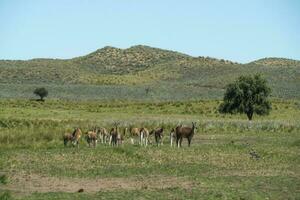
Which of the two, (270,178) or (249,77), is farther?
(249,77)

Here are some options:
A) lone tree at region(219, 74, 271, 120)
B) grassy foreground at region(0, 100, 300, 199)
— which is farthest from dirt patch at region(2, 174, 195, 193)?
lone tree at region(219, 74, 271, 120)

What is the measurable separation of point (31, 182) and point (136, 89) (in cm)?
10466

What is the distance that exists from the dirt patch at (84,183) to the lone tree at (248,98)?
47.4 metres

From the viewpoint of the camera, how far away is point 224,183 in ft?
71.7

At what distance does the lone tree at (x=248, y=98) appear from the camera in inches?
2734

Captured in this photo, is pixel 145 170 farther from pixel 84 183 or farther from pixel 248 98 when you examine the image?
pixel 248 98

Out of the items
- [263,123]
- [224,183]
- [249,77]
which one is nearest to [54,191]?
[224,183]

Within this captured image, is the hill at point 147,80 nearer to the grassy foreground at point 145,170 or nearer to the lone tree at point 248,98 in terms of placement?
the lone tree at point 248,98

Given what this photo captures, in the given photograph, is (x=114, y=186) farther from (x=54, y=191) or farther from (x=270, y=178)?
(x=270, y=178)

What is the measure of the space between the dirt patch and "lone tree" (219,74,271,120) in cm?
4740

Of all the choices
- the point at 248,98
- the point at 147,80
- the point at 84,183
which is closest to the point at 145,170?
the point at 84,183

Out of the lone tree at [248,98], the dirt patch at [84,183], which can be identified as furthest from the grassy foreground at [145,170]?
the lone tree at [248,98]

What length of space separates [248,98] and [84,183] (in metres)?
49.7

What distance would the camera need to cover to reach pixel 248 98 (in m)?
69.6
